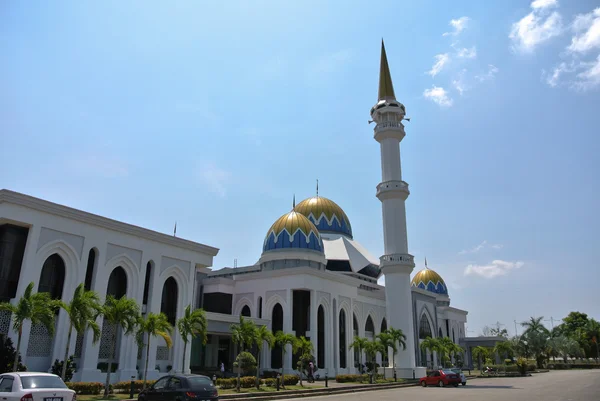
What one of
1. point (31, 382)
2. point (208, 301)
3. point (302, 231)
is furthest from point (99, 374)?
point (302, 231)

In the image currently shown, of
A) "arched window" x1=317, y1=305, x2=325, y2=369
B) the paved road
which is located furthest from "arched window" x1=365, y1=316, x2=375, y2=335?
the paved road

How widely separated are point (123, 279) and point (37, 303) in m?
8.06

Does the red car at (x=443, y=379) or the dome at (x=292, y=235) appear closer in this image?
the red car at (x=443, y=379)

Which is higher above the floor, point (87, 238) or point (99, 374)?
point (87, 238)

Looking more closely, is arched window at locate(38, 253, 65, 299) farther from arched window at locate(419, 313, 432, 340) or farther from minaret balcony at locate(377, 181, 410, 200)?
arched window at locate(419, 313, 432, 340)

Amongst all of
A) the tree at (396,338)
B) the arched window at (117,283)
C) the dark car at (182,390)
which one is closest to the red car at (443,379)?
the tree at (396,338)

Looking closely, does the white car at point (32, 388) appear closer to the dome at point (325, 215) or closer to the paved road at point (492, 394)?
the paved road at point (492, 394)

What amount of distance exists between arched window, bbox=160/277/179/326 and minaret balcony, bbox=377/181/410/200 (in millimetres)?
18872

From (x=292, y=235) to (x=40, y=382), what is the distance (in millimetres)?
30806

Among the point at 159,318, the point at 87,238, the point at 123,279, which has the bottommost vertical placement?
the point at 159,318

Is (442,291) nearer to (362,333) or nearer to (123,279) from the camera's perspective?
(362,333)

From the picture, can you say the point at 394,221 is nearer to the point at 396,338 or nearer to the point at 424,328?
the point at 396,338

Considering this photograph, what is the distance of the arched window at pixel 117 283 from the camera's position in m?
25.1

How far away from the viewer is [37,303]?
17.7 metres
